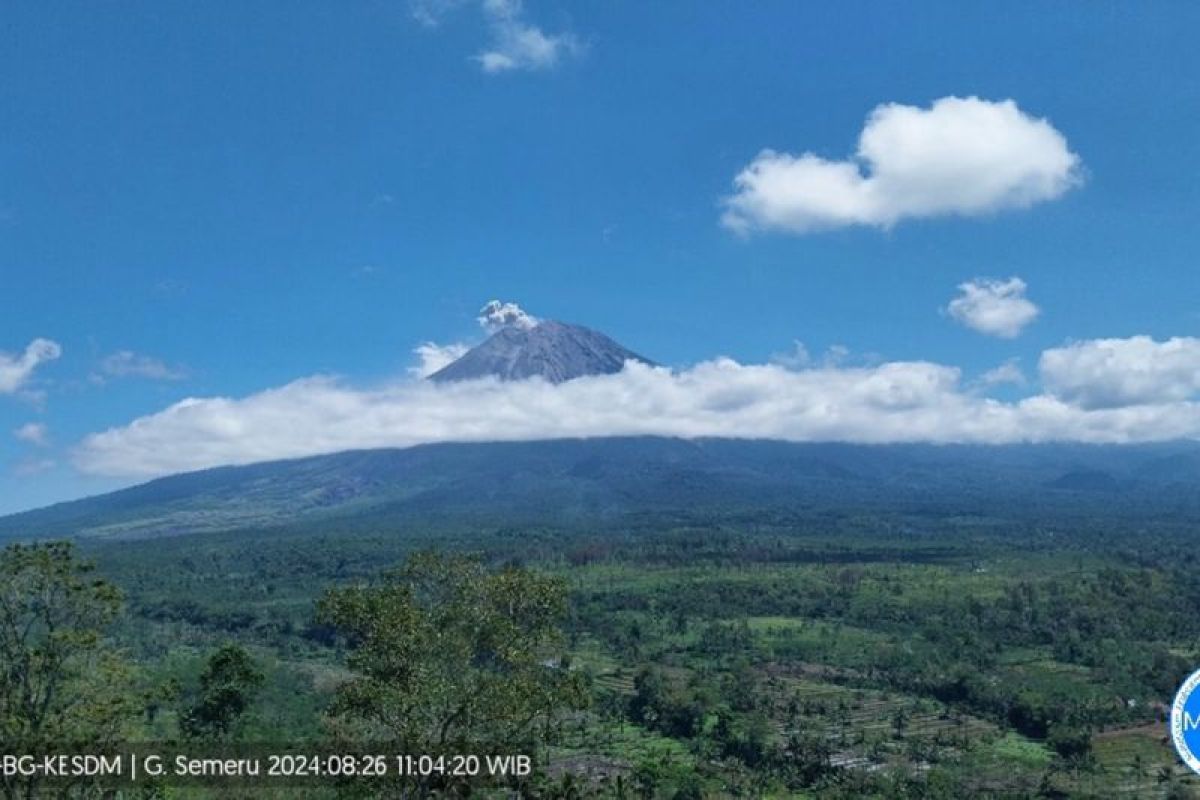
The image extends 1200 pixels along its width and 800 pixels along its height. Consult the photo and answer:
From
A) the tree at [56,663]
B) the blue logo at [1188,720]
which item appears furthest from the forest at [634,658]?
the blue logo at [1188,720]

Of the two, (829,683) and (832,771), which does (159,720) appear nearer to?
(832,771)

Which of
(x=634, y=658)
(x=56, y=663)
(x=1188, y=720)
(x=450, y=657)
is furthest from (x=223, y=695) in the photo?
(x=634, y=658)

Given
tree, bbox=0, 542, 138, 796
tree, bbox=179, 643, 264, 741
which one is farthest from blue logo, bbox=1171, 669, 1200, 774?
tree, bbox=179, 643, 264, 741

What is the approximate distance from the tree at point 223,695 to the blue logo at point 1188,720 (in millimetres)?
33448

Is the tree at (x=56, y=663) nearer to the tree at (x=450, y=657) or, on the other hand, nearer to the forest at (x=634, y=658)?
the forest at (x=634, y=658)

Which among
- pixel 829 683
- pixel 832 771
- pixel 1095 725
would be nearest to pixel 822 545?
pixel 829 683

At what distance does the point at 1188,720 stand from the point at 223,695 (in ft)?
113

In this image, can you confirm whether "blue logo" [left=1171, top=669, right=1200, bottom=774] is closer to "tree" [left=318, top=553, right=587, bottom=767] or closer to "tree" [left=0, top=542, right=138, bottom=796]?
"tree" [left=318, top=553, right=587, bottom=767]

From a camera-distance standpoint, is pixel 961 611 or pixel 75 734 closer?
pixel 75 734

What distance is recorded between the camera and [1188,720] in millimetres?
14242

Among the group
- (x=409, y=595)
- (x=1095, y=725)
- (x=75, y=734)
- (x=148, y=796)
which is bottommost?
(x=1095, y=725)

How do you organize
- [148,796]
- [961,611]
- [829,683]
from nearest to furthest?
[148,796] < [829,683] < [961,611]

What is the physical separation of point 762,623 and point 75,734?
88.3m

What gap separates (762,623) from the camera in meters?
98.9
